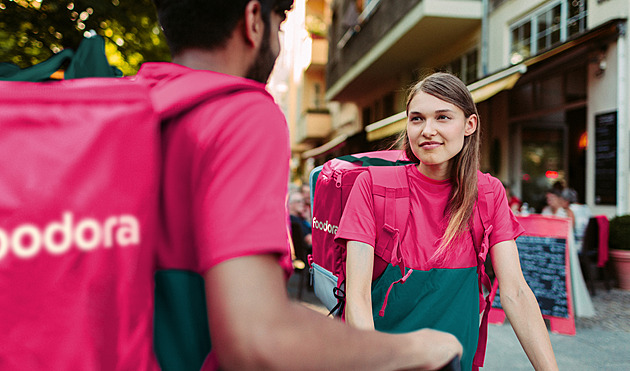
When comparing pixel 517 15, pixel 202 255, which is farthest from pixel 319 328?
pixel 517 15

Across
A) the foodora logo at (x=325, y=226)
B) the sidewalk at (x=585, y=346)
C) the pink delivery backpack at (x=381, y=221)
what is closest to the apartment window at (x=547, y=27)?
the sidewalk at (x=585, y=346)

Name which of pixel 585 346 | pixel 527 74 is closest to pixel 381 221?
pixel 585 346

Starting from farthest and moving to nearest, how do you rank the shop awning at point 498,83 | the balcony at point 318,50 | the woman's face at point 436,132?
the balcony at point 318,50, the shop awning at point 498,83, the woman's face at point 436,132

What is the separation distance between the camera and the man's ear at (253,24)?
869 millimetres

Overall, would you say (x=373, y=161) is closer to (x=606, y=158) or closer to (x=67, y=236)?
(x=67, y=236)

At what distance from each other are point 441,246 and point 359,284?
33cm

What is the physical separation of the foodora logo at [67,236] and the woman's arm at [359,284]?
1.06 meters

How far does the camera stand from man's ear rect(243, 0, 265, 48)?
0.87 metres

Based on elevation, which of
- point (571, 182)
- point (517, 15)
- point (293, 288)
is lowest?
point (293, 288)

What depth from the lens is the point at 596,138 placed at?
8.76m

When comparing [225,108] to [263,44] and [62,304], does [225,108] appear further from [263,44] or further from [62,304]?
[62,304]

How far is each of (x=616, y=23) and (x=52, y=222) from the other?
939 cm

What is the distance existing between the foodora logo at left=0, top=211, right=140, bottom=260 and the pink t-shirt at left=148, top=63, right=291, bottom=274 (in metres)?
0.07

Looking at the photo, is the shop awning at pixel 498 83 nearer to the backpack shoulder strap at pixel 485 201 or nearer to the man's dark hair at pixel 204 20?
the backpack shoulder strap at pixel 485 201
